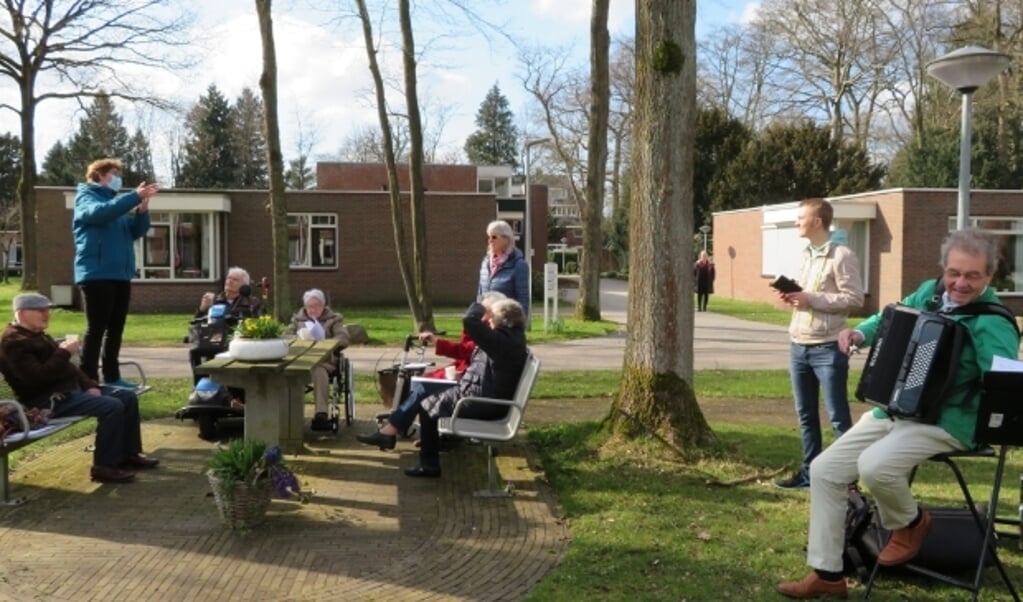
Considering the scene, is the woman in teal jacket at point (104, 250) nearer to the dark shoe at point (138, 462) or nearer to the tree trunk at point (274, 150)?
the dark shoe at point (138, 462)

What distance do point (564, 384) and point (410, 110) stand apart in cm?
759

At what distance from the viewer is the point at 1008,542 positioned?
5.18 metres

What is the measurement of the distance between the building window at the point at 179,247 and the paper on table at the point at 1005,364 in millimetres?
26510

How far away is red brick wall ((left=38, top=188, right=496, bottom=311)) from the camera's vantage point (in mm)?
27594

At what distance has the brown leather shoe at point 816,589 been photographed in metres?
4.32

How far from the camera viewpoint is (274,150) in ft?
52.6

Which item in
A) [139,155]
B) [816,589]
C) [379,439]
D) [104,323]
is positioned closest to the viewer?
[816,589]

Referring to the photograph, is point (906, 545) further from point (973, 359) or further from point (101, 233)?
point (101, 233)

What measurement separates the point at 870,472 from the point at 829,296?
199 cm

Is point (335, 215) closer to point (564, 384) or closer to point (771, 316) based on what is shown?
point (771, 316)

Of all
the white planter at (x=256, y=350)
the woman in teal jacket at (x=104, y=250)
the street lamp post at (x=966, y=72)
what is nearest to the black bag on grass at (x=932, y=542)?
the white planter at (x=256, y=350)

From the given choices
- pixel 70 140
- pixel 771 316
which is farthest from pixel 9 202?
pixel 771 316

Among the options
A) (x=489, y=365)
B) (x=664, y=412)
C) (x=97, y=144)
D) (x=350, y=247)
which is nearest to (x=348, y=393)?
(x=489, y=365)

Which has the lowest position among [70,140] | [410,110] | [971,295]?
[971,295]
